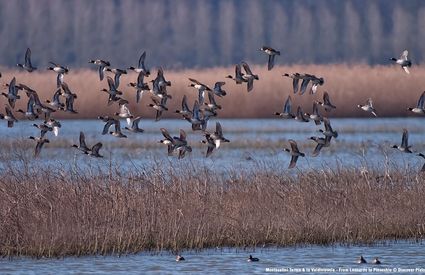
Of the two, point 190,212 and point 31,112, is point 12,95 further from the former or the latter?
point 190,212

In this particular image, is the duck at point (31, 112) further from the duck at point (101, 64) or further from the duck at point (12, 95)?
the duck at point (101, 64)

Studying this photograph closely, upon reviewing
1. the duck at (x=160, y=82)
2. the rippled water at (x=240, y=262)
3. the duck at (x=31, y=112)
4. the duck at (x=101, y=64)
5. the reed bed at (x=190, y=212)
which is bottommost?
the rippled water at (x=240, y=262)

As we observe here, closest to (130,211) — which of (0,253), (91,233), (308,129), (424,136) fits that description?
(91,233)

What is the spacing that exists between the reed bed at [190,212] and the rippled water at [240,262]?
155 mm

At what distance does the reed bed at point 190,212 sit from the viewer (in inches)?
752

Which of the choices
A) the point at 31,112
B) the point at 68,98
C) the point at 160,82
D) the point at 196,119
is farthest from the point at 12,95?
the point at 196,119

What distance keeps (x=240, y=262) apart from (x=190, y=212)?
132 centimetres

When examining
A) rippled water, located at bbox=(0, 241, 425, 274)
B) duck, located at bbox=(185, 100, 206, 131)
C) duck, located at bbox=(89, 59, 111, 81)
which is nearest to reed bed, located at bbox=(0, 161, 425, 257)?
rippled water, located at bbox=(0, 241, 425, 274)

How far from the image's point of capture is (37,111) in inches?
999

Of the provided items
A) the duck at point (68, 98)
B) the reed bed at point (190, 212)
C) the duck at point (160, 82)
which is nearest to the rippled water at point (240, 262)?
the reed bed at point (190, 212)

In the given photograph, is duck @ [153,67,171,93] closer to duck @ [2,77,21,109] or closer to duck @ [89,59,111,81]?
duck @ [89,59,111,81]

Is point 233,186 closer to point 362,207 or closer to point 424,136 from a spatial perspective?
point 362,207

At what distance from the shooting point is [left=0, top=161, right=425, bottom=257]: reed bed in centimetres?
1909

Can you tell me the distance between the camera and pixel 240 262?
63.9 feet
